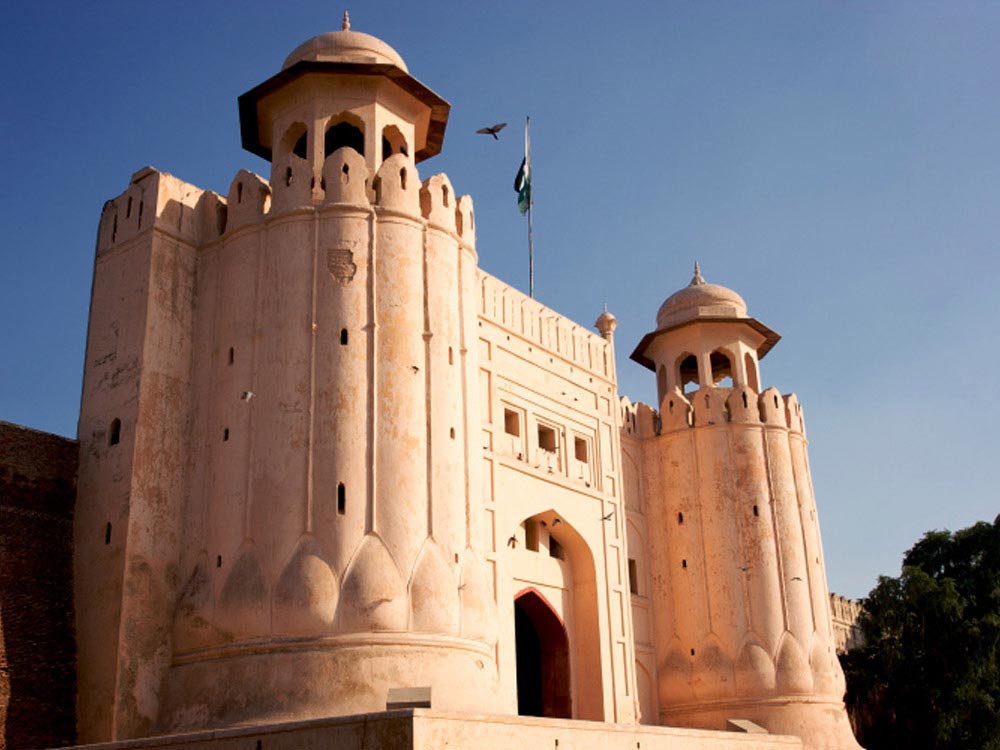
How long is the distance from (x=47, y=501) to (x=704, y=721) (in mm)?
13791

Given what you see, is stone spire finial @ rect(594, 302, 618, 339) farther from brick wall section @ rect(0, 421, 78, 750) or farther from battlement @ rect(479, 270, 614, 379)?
brick wall section @ rect(0, 421, 78, 750)

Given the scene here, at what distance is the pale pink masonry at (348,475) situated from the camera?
15.8 metres

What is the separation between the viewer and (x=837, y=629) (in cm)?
3500

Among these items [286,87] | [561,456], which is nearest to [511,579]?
[561,456]

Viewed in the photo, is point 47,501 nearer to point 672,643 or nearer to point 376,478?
point 376,478

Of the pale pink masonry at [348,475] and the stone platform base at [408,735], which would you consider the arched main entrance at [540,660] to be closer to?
the pale pink masonry at [348,475]

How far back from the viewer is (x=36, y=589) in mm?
16266

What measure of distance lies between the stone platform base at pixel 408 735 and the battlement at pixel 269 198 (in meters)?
8.10

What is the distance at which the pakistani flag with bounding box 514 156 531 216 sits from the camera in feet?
89.0

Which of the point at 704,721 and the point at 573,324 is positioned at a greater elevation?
the point at 573,324

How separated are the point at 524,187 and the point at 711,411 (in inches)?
263

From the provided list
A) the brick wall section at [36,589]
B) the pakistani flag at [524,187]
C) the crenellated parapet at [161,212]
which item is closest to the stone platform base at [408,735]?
the brick wall section at [36,589]

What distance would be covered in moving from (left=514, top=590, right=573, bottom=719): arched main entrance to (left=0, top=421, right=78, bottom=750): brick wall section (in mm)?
8560

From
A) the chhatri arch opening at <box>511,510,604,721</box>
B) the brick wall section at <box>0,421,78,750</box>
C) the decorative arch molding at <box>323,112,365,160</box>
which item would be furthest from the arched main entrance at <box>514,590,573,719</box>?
the decorative arch molding at <box>323,112,365,160</box>
